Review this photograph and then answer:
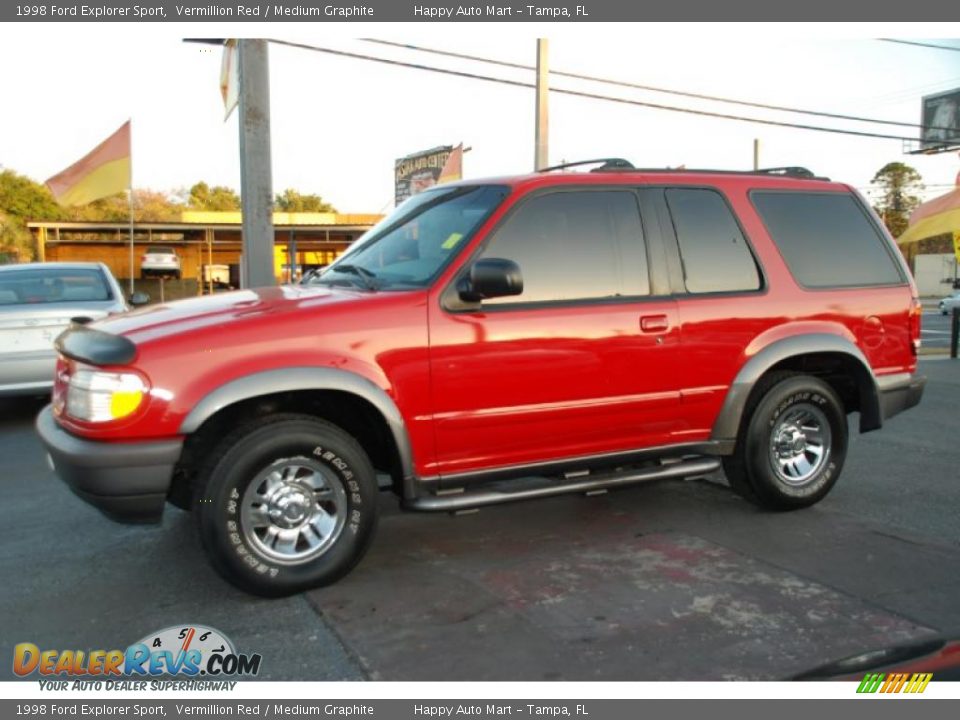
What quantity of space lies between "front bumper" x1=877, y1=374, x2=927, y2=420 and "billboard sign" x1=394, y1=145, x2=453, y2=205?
17660 millimetres

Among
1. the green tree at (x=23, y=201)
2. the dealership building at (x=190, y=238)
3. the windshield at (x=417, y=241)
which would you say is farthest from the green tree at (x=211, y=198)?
the windshield at (x=417, y=241)

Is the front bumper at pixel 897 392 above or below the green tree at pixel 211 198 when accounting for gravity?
below

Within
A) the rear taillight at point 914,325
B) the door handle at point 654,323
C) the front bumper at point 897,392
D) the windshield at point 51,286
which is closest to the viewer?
the door handle at point 654,323

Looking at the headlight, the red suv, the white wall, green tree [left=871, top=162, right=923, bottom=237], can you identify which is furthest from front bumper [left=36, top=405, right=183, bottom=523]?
green tree [left=871, top=162, right=923, bottom=237]

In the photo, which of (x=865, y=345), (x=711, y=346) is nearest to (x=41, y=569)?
(x=711, y=346)

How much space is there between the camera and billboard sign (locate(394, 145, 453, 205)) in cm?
2320

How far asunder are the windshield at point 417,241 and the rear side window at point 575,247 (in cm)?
22

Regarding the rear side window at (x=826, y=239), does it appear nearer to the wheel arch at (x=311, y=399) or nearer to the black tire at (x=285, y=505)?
the wheel arch at (x=311, y=399)

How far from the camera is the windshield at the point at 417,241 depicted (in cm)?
416

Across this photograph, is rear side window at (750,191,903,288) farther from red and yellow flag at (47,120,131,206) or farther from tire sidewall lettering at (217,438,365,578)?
red and yellow flag at (47,120,131,206)

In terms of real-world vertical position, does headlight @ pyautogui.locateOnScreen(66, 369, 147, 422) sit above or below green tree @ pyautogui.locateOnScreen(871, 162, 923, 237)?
below

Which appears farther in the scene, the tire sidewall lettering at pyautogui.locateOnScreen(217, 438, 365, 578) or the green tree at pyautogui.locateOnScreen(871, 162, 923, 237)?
the green tree at pyautogui.locateOnScreen(871, 162, 923, 237)

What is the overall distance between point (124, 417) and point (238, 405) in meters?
0.50
